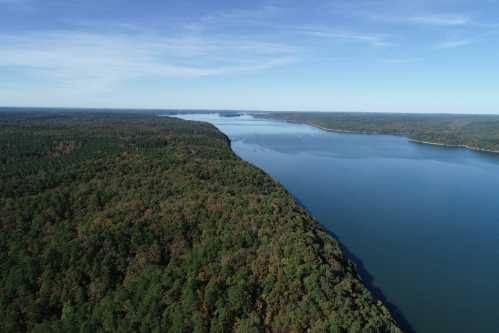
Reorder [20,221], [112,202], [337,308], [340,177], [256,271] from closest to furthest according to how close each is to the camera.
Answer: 1. [337,308]
2. [256,271]
3. [20,221]
4. [112,202]
5. [340,177]

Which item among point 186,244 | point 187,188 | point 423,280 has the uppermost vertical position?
point 187,188

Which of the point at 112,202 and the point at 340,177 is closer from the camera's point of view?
the point at 112,202

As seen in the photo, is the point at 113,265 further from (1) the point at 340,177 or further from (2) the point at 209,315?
(1) the point at 340,177

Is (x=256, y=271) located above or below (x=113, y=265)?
above

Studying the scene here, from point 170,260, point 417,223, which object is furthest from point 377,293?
point 417,223

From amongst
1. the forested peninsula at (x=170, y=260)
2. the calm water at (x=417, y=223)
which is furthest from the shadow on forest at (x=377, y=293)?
the forested peninsula at (x=170, y=260)

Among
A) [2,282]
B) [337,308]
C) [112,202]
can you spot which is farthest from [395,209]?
[2,282]

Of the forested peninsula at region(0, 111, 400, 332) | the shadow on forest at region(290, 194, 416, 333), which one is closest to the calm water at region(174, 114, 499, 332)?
the shadow on forest at region(290, 194, 416, 333)

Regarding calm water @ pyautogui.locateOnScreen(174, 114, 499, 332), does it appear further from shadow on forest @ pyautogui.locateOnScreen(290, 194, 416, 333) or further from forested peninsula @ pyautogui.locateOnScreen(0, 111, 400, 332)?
forested peninsula @ pyautogui.locateOnScreen(0, 111, 400, 332)
